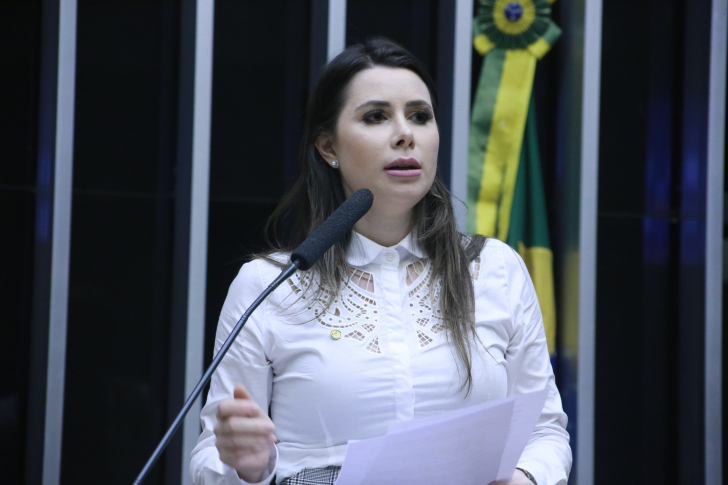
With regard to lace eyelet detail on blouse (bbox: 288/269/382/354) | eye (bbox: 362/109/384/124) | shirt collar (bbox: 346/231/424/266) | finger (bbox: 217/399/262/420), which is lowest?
finger (bbox: 217/399/262/420)

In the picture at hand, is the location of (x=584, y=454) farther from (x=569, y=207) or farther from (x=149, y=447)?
(x=149, y=447)

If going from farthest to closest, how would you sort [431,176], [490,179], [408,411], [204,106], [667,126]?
[667,126] → [490,179] → [204,106] → [431,176] → [408,411]

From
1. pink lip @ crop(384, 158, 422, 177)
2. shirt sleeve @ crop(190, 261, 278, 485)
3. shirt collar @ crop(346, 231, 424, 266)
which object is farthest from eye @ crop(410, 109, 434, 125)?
shirt sleeve @ crop(190, 261, 278, 485)

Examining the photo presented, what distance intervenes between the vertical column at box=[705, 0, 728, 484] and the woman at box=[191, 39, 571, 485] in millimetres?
1645

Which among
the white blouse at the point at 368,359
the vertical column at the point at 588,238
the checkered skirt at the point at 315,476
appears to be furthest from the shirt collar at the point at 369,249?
the vertical column at the point at 588,238

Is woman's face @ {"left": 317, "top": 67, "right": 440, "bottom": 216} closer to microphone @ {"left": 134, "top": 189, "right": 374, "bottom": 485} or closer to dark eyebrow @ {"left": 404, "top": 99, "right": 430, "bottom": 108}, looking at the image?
dark eyebrow @ {"left": 404, "top": 99, "right": 430, "bottom": 108}

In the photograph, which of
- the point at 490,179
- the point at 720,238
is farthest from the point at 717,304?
the point at 490,179

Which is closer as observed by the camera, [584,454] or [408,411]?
[408,411]

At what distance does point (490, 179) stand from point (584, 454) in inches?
43.4

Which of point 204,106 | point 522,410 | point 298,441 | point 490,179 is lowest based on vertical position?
point 298,441

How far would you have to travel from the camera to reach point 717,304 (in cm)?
291

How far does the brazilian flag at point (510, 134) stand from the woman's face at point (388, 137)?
4.25ft

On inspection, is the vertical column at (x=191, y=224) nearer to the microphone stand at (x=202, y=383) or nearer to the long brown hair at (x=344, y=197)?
the long brown hair at (x=344, y=197)

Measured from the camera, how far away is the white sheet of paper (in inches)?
40.9
